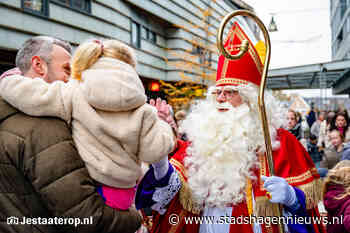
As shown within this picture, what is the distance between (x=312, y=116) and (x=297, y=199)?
477 inches

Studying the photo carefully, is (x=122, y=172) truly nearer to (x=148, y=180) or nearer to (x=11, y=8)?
(x=148, y=180)

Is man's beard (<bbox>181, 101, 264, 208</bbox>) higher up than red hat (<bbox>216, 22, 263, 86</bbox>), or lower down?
lower down

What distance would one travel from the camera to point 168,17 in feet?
50.2

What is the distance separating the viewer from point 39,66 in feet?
5.97

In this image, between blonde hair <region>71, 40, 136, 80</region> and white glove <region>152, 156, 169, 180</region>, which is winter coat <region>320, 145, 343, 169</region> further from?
blonde hair <region>71, 40, 136, 80</region>

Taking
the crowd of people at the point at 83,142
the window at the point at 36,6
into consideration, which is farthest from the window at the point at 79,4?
the crowd of people at the point at 83,142

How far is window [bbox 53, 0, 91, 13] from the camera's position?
963 cm

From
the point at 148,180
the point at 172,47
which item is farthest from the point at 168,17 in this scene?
the point at 148,180

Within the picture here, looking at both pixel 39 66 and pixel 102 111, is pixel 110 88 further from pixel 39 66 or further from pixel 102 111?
pixel 39 66

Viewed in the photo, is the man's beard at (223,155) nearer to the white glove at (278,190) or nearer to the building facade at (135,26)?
the white glove at (278,190)

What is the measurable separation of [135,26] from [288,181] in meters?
12.4

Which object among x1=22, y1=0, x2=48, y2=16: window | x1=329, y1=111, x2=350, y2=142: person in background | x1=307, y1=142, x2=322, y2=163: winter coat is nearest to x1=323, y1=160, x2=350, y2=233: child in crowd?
x1=329, y1=111, x2=350, y2=142: person in background

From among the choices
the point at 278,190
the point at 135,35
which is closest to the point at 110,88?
the point at 278,190

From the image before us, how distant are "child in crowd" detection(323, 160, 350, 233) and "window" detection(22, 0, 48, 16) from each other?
26.0ft
